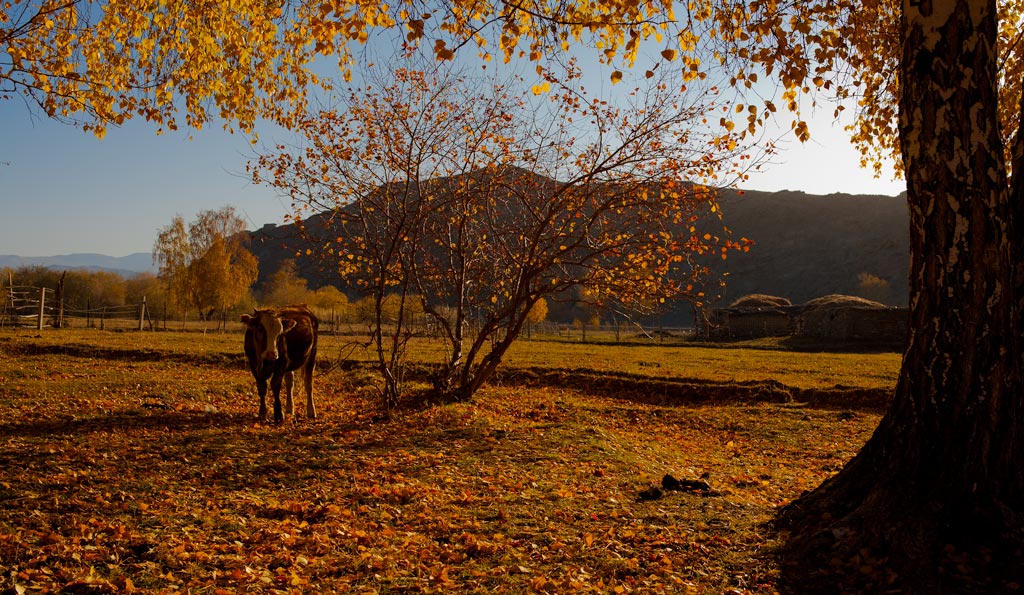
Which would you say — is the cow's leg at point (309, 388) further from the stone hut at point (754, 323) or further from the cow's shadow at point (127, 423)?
the stone hut at point (754, 323)

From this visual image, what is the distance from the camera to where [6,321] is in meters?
40.3

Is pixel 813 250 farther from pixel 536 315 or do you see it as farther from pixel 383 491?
pixel 383 491

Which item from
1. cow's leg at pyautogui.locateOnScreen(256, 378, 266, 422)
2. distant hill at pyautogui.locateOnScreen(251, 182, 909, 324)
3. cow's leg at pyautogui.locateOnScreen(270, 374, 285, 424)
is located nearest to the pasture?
cow's leg at pyautogui.locateOnScreen(256, 378, 266, 422)

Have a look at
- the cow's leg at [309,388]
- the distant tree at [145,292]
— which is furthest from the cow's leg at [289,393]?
the distant tree at [145,292]

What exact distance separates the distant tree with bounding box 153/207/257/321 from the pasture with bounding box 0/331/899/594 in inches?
1803

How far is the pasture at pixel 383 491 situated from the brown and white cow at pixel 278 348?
670 mm

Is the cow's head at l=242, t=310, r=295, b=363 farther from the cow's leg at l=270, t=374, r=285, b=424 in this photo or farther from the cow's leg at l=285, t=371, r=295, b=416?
the cow's leg at l=285, t=371, r=295, b=416

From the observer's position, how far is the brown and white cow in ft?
36.6

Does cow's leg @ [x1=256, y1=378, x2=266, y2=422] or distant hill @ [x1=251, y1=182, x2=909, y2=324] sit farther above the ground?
distant hill @ [x1=251, y1=182, x2=909, y2=324]

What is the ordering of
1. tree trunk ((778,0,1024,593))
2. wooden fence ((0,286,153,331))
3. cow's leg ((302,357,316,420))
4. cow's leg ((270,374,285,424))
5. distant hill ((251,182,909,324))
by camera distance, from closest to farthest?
tree trunk ((778,0,1024,593))
cow's leg ((270,374,285,424))
cow's leg ((302,357,316,420))
wooden fence ((0,286,153,331))
distant hill ((251,182,909,324))

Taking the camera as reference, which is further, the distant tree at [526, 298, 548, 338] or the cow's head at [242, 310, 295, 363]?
the distant tree at [526, 298, 548, 338]

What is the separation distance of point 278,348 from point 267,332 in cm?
75

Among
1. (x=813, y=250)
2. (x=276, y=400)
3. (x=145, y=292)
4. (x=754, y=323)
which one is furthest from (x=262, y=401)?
(x=813, y=250)

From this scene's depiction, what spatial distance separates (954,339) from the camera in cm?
484
